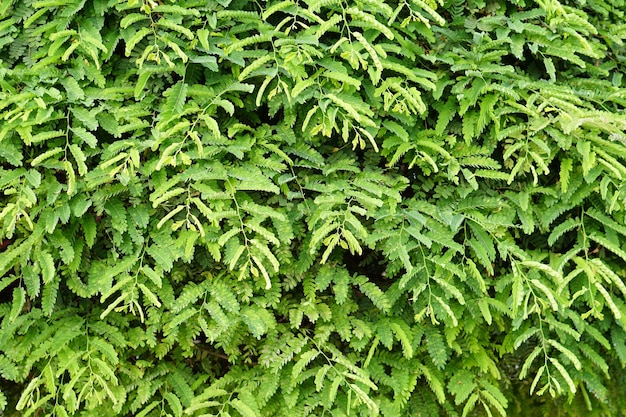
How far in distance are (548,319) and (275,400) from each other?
129cm

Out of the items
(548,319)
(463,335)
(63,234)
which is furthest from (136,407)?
(548,319)

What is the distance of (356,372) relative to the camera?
241 centimetres

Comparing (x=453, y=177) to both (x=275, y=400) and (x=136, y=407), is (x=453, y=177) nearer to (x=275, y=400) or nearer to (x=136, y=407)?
(x=275, y=400)

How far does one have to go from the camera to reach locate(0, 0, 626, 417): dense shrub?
2307mm

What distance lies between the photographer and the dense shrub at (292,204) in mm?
2307

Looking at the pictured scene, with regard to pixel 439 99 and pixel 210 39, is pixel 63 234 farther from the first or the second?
pixel 439 99

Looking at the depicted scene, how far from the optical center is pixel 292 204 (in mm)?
2453

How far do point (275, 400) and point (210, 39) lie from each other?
1604mm

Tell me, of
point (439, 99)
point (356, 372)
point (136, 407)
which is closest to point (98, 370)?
point (136, 407)

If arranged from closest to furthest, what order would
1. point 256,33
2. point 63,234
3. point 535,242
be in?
1. point 63,234
2. point 256,33
3. point 535,242

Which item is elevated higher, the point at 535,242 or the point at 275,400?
the point at 535,242

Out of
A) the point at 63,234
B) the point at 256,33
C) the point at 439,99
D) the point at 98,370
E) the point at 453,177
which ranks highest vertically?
the point at 256,33

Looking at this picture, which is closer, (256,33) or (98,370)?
(98,370)

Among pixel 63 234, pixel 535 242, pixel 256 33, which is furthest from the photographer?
pixel 535 242
